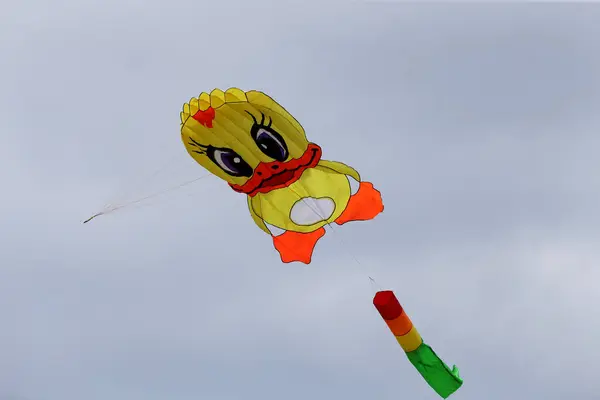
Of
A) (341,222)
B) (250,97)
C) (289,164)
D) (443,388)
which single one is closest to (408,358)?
(443,388)

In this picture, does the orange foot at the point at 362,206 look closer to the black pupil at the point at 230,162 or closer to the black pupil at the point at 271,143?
the black pupil at the point at 271,143

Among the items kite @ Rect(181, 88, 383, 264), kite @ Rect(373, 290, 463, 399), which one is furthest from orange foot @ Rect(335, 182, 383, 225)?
kite @ Rect(373, 290, 463, 399)

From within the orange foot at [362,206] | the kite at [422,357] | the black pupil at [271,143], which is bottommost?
the kite at [422,357]

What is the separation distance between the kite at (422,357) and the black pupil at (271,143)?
4.91 meters

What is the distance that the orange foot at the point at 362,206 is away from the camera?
2750 centimetres

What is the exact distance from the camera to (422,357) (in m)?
26.0

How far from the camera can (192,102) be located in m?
25.1

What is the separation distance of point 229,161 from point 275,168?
125cm

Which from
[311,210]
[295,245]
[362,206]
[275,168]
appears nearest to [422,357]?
[362,206]

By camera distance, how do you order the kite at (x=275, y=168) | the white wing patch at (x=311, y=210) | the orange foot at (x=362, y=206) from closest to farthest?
1. the kite at (x=275, y=168)
2. the white wing patch at (x=311, y=210)
3. the orange foot at (x=362, y=206)

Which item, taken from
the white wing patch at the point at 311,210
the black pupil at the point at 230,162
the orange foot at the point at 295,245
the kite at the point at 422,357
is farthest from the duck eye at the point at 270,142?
the kite at the point at 422,357

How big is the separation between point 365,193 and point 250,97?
15.3 ft

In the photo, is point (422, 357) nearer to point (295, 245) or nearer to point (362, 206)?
point (362, 206)

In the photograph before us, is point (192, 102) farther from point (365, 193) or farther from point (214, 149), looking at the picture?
point (365, 193)
